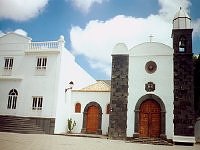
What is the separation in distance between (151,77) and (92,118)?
13.4 feet

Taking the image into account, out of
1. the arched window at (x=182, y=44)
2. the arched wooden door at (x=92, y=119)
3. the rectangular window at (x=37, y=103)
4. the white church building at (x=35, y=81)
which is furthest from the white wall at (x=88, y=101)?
the arched window at (x=182, y=44)

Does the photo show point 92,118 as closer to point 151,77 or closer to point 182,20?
point 151,77

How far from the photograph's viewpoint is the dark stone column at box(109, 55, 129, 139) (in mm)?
12609

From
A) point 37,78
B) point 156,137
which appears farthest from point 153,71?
point 37,78

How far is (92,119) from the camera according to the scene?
1461 cm

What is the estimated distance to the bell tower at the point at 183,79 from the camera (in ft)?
39.3

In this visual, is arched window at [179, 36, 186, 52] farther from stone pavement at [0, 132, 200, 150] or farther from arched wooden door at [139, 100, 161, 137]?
stone pavement at [0, 132, 200, 150]

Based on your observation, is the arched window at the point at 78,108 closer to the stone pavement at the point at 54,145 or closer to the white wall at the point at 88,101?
the white wall at the point at 88,101

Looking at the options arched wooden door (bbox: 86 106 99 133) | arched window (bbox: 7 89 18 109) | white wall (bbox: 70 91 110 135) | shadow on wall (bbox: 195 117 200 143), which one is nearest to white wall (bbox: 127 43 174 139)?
shadow on wall (bbox: 195 117 200 143)

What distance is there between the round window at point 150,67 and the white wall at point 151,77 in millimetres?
142

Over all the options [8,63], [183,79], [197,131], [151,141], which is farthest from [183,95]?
[8,63]

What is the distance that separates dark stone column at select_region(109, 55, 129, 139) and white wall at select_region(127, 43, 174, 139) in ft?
0.78

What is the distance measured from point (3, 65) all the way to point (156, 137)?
9.01 meters

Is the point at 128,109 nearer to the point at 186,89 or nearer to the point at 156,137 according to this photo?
the point at 156,137
